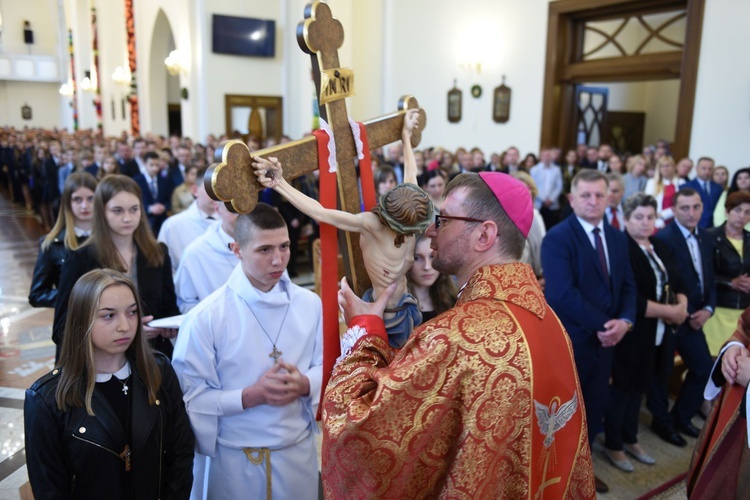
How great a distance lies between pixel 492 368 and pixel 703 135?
9.35 metres

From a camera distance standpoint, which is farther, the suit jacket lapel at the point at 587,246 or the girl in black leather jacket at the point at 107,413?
the suit jacket lapel at the point at 587,246

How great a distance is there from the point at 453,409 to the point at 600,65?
1092 cm

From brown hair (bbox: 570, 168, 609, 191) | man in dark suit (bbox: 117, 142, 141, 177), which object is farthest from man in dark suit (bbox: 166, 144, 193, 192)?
brown hair (bbox: 570, 168, 609, 191)

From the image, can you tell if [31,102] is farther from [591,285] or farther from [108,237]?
[591,285]

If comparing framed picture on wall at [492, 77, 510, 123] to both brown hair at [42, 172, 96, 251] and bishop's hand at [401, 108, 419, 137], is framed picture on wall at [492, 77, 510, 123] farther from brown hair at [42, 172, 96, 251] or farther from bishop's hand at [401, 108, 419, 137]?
bishop's hand at [401, 108, 419, 137]

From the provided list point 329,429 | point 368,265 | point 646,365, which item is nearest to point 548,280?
point 646,365

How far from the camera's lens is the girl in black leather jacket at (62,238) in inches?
121

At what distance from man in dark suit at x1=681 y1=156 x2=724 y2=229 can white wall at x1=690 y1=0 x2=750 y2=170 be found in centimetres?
119

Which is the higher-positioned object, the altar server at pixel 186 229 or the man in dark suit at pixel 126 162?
the man in dark suit at pixel 126 162

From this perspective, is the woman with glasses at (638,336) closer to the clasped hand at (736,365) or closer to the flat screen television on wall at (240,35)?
the clasped hand at (736,365)

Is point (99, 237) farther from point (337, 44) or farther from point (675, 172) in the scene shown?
point (675, 172)

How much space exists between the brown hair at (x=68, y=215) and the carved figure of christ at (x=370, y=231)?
6.20ft

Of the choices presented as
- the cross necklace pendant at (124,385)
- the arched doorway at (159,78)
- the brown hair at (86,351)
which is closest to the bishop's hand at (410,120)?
the brown hair at (86,351)

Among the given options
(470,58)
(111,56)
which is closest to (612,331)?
(470,58)
